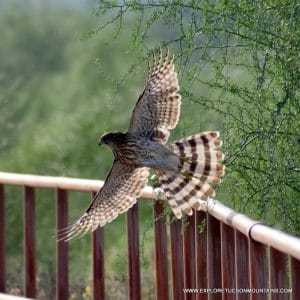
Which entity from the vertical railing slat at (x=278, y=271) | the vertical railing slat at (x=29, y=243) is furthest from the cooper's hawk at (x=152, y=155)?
the vertical railing slat at (x=278, y=271)

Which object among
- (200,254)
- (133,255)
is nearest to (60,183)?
(133,255)

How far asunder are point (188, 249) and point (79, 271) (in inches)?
212

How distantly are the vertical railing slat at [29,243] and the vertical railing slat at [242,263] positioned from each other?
2990 mm

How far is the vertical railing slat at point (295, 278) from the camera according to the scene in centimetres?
494

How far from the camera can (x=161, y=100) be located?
7699 mm

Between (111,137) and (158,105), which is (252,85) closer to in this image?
(158,105)

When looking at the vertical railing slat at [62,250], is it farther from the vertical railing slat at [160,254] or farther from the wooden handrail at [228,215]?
the vertical railing slat at [160,254]

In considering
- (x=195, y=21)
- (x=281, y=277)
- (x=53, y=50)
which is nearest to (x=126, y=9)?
(x=195, y=21)

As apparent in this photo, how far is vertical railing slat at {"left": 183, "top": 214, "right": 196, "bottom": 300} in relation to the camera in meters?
7.11

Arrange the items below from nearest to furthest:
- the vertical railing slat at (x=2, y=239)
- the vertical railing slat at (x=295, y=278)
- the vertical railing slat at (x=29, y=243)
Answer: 1. the vertical railing slat at (x=295, y=278)
2. the vertical railing slat at (x=29, y=243)
3. the vertical railing slat at (x=2, y=239)

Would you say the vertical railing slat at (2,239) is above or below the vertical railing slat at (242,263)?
above

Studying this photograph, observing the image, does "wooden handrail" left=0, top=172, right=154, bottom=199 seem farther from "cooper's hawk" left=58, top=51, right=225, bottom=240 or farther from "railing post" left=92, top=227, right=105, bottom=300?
"railing post" left=92, top=227, right=105, bottom=300

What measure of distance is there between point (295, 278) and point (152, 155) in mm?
2992

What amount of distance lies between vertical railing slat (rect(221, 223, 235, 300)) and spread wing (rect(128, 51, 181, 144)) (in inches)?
51.0
